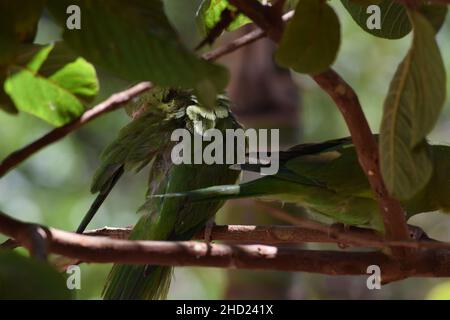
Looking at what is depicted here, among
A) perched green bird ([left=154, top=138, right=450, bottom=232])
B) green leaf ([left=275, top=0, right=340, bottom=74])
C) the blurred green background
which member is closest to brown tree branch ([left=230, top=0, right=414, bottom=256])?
green leaf ([left=275, top=0, right=340, bottom=74])

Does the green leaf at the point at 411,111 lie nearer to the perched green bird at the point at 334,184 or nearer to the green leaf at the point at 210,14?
the green leaf at the point at 210,14

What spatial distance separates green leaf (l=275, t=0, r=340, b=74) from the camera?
46.2 inches

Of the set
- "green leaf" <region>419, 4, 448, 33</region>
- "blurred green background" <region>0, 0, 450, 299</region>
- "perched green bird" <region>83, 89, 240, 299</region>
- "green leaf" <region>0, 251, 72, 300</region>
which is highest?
"blurred green background" <region>0, 0, 450, 299</region>

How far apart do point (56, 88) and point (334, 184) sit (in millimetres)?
1071

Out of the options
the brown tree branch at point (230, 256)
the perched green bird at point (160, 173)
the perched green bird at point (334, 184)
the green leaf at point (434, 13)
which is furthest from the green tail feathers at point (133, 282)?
the green leaf at point (434, 13)

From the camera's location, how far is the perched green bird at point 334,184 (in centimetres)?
213

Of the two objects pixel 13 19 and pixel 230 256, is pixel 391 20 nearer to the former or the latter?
pixel 230 256

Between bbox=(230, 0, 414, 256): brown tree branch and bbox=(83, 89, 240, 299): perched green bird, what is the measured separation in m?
1.03

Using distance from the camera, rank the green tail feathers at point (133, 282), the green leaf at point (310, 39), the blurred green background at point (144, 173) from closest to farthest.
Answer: the green leaf at point (310, 39)
the green tail feathers at point (133, 282)
the blurred green background at point (144, 173)

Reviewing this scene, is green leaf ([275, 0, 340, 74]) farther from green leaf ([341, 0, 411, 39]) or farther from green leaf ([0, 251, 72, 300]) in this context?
green leaf ([0, 251, 72, 300])

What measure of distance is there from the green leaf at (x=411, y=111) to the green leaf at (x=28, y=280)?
53cm

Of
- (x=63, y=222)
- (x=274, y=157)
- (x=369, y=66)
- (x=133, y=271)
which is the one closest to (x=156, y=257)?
(x=274, y=157)

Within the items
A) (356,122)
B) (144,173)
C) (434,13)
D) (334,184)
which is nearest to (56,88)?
(356,122)
